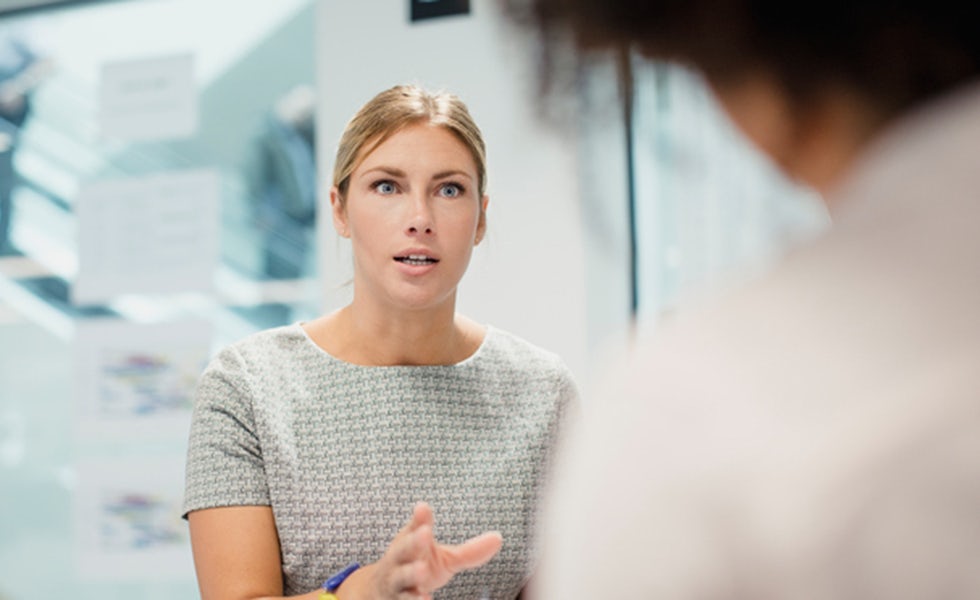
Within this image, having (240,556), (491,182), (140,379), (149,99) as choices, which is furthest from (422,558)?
(149,99)

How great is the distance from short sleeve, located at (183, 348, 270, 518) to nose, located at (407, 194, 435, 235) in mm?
331

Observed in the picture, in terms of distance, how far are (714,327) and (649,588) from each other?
0.10 m

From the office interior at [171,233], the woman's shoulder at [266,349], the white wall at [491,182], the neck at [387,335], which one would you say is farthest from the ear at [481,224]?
the office interior at [171,233]

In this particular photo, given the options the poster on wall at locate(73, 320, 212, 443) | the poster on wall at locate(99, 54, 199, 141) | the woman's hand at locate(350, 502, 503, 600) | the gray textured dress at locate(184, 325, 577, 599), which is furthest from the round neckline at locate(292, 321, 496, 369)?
the poster on wall at locate(99, 54, 199, 141)

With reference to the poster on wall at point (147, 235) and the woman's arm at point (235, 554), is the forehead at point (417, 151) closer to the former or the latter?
the woman's arm at point (235, 554)

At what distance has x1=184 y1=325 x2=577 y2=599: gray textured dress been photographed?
4.88 ft

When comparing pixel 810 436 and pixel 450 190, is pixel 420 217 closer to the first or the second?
pixel 450 190

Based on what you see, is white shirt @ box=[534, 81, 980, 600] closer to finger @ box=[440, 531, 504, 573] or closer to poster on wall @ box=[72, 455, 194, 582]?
finger @ box=[440, 531, 504, 573]

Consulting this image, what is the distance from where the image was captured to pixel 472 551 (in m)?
1.06

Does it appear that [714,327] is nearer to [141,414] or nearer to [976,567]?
[976,567]

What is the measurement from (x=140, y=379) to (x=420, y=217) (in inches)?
69.5

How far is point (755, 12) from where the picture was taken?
42 centimetres

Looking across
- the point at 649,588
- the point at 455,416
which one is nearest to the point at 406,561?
the point at 455,416

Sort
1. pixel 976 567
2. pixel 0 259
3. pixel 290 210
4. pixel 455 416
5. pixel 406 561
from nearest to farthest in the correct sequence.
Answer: pixel 976 567 → pixel 406 561 → pixel 455 416 → pixel 290 210 → pixel 0 259
